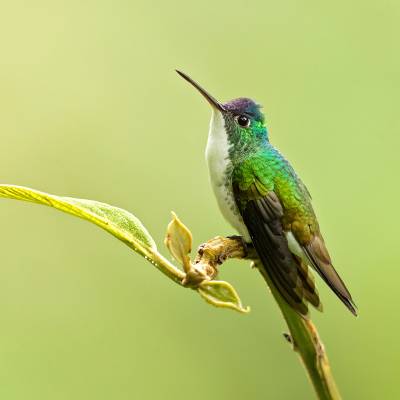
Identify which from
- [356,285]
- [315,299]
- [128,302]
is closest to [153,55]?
[128,302]

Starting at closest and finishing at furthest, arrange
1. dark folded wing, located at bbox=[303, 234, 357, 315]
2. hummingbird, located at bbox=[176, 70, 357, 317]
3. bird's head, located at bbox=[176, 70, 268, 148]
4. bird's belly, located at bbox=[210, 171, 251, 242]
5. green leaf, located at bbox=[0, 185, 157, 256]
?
green leaf, located at bbox=[0, 185, 157, 256] < dark folded wing, located at bbox=[303, 234, 357, 315] < hummingbird, located at bbox=[176, 70, 357, 317] < bird's belly, located at bbox=[210, 171, 251, 242] < bird's head, located at bbox=[176, 70, 268, 148]

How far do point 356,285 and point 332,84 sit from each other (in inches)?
58.0

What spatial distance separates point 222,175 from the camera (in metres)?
2.32

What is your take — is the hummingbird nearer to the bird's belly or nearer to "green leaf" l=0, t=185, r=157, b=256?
the bird's belly

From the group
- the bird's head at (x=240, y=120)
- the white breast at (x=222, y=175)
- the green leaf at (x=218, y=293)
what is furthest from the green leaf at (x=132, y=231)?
the bird's head at (x=240, y=120)

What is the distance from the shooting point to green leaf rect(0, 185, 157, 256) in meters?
1.13

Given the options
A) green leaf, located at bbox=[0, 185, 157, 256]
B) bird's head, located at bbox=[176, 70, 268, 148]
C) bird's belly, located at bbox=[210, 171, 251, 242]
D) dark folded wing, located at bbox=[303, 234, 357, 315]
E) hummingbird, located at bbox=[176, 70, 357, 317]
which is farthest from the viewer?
bird's head, located at bbox=[176, 70, 268, 148]

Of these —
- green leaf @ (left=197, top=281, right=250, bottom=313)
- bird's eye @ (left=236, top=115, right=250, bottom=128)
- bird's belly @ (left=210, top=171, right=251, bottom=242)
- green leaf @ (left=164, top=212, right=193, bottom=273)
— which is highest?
bird's eye @ (left=236, top=115, right=250, bottom=128)

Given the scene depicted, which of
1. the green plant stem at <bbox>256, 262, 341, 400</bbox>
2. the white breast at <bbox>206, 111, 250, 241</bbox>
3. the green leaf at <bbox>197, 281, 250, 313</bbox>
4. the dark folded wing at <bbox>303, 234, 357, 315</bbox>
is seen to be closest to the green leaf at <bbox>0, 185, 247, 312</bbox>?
the green leaf at <bbox>197, 281, 250, 313</bbox>

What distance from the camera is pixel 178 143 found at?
4.45m

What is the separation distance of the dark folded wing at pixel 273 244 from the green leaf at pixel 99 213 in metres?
0.36

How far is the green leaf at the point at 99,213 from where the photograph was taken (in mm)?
1129

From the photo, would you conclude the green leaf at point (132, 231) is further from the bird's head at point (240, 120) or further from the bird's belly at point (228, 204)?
the bird's head at point (240, 120)

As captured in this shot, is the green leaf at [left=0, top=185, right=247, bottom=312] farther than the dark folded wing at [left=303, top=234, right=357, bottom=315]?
No
